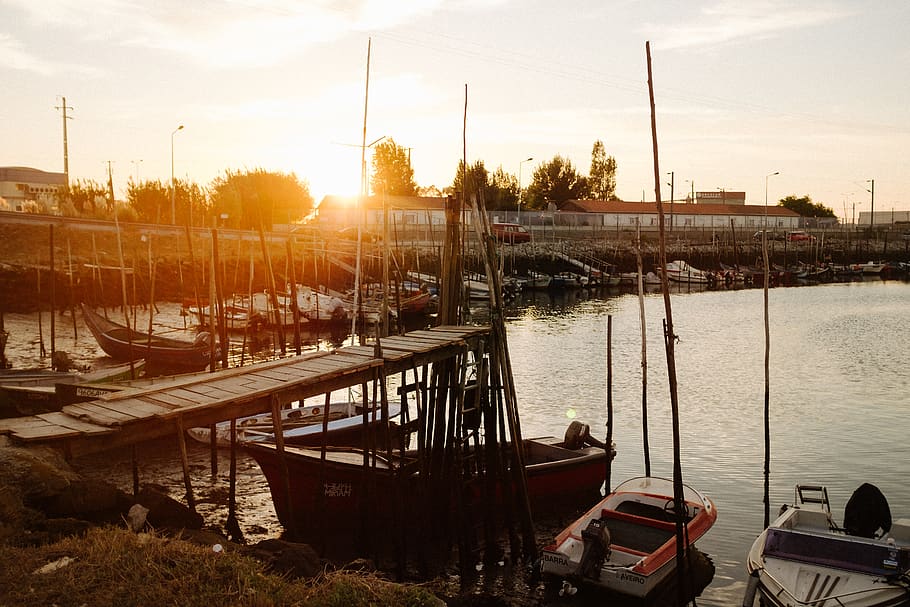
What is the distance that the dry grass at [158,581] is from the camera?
788 centimetres

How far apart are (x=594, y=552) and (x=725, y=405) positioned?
18.4m

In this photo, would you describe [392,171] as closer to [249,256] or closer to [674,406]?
[249,256]

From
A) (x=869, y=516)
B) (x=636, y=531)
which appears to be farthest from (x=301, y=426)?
(x=869, y=516)

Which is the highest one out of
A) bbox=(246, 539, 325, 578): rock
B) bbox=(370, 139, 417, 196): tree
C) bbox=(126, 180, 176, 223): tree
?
bbox=(370, 139, 417, 196): tree

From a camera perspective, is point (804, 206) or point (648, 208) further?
point (804, 206)

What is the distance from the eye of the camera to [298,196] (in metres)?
100

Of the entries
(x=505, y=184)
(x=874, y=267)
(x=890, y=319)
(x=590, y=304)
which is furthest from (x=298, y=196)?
(x=874, y=267)

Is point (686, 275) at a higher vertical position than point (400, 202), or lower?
lower

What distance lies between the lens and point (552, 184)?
397 feet

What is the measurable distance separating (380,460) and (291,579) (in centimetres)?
569

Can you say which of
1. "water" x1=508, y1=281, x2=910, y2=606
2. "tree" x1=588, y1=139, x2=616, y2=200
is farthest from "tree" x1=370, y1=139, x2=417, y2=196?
"water" x1=508, y1=281, x2=910, y2=606

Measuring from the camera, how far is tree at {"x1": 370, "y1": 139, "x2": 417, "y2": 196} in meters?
109

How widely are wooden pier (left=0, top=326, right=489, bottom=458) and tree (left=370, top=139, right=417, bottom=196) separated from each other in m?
94.4

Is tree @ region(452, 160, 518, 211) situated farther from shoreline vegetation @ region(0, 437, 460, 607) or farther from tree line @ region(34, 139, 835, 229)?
shoreline vegetation @ region(0, 437, 460, 607)
